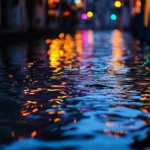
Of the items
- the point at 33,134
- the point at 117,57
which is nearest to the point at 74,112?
the point at 33,134

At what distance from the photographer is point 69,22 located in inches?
3324

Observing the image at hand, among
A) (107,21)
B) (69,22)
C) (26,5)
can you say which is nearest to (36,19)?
(26,5)

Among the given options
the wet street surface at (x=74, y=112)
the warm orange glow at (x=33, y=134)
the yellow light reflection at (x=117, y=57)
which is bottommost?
the yellow light reflection at (x=117, y=57)

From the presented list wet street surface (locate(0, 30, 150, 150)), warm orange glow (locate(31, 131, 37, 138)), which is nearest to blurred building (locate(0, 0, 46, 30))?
wet street surface (locate(0, 30, 150, 150))

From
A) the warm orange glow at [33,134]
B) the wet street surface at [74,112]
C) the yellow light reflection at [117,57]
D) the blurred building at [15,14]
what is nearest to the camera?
the wet street surface at [74,112]

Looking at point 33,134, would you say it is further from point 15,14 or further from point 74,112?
point 15,14

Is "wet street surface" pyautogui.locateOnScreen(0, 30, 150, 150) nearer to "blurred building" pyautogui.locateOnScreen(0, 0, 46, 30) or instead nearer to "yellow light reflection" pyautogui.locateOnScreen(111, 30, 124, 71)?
"yellow light reflection" pyautogui.locateOnScreen(111, 30, 124, 71)

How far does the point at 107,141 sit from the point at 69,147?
1.46ft

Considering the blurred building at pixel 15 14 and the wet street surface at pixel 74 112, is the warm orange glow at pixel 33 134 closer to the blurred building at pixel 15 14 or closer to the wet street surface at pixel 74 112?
the wet street surface at pixel 74 112

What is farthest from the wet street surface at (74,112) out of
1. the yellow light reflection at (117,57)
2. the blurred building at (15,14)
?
the blurred building at (15,14)

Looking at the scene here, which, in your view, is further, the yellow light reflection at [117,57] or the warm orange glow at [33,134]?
the yellow light reflection at [117,57]

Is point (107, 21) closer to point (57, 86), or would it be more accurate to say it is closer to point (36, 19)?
Answer: point (36, 19)

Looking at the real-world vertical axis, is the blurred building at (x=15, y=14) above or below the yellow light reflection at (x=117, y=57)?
above

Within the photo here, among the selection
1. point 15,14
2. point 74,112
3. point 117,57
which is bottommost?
point 117,57
